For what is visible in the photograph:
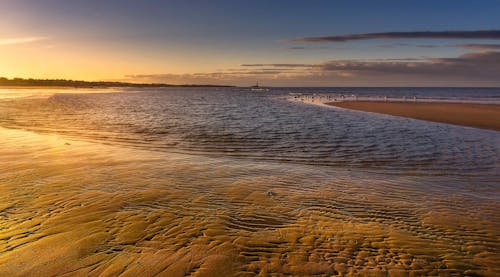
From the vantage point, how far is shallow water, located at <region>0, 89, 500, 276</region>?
5.62 meters

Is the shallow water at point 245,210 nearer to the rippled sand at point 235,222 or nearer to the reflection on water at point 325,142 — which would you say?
the rippled sand at point 235,222

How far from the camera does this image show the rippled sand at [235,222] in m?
5.54

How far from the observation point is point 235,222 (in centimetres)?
721

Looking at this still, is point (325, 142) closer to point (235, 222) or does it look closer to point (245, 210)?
point (245, 210)

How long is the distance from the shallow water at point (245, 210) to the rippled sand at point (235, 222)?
30 mm

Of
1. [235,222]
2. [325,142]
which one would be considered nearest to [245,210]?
[235,222]

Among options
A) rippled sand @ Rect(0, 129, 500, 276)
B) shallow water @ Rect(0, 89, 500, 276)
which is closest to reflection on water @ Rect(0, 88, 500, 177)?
shallow water @ Rect(0, 89, 500, 276)

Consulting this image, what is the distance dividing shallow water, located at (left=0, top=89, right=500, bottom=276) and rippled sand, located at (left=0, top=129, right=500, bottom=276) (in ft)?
0.10

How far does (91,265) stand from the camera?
5.32 meters

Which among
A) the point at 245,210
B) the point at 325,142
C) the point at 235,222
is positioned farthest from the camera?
the point at 325,142

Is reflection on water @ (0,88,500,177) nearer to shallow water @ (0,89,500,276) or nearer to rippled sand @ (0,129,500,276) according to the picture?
shallow water @ (0,89,500,276)

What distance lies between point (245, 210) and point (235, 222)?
2.50ft

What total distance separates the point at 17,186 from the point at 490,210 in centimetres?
1225

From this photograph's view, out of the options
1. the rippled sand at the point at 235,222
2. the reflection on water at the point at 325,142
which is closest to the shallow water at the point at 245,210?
the rippled sand at the point at 235,222
